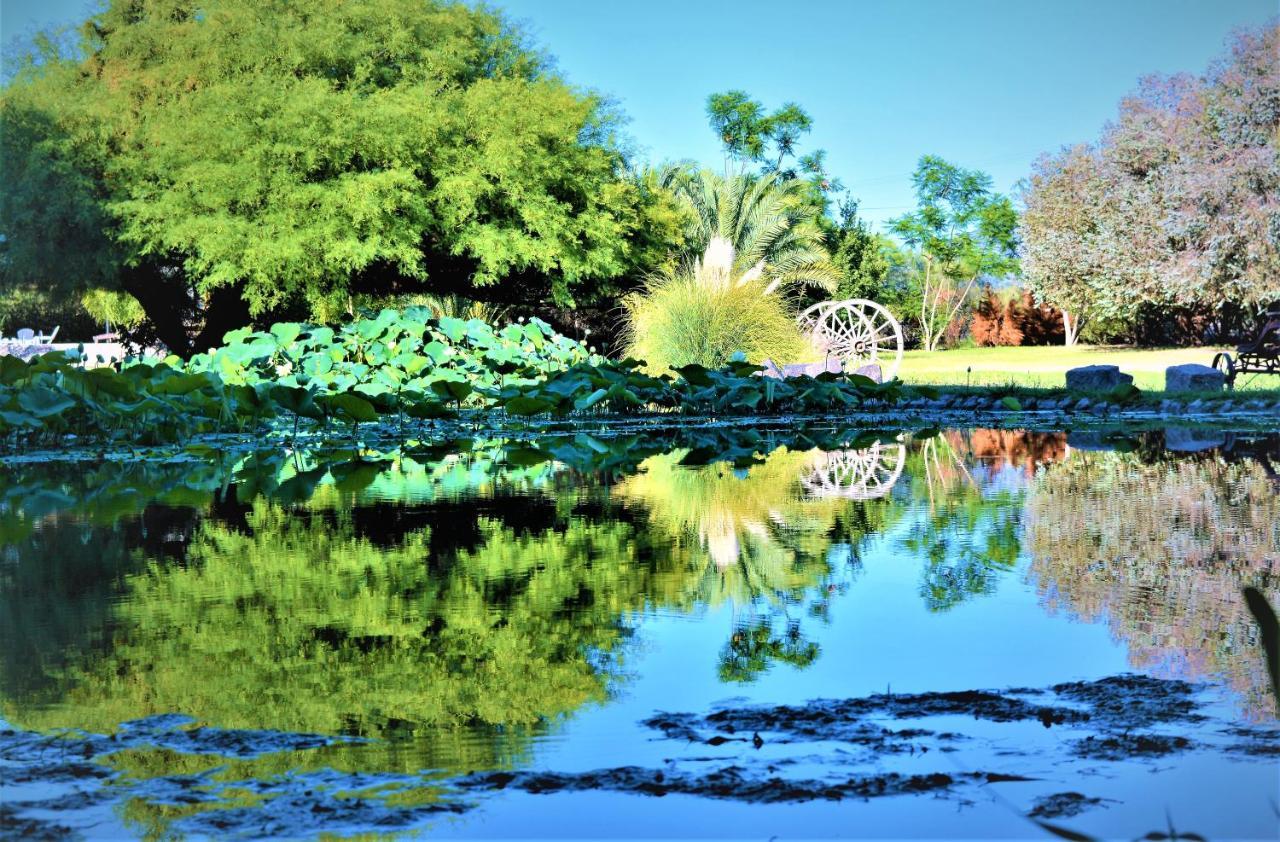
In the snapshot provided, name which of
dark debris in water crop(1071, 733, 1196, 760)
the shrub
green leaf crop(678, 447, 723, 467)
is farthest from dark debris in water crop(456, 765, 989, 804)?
the shrub

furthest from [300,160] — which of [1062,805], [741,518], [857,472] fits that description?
[1062,805]

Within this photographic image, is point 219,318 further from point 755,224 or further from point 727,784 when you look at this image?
point 727,784

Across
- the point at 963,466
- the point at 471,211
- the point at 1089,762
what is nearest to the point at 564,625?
the point at 1089,762

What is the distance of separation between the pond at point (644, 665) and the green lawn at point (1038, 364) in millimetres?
12162

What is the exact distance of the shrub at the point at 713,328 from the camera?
631 inches

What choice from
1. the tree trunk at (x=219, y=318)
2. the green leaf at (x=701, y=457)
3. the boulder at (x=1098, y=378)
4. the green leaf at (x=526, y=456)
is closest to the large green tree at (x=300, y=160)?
the tree trunk at (x=219, y=318)

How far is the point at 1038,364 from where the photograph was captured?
25.7 metres

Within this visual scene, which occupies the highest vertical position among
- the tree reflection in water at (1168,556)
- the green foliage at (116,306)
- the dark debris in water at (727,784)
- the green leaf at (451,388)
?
the green foliage at (116,306)

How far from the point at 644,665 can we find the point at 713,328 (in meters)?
13.2

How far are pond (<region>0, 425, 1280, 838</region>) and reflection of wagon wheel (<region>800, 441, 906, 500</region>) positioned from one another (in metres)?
0.40

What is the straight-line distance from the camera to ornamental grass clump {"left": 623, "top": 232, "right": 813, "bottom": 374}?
16.0 metres

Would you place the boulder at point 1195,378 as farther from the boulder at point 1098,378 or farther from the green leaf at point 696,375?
the green leaf at point 696,375

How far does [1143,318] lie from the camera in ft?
110

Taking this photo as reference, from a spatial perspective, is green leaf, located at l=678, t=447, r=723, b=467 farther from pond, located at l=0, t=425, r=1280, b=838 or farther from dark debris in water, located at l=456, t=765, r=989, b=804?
dark debris in water, located at l=456, t=765, r=989, b=804
